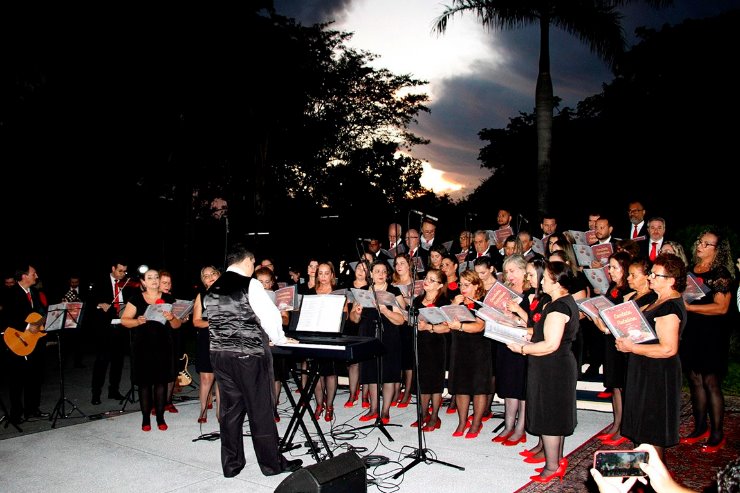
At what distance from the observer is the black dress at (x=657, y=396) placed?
14.0 ft

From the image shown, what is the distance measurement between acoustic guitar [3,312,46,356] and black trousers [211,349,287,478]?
348 cm

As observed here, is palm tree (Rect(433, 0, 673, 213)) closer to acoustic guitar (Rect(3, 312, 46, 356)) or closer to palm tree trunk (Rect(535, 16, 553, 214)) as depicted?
palm tree trunk (Rect(535, 16, 553, 214))

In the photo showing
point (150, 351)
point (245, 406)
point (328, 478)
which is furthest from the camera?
point (150, 351)

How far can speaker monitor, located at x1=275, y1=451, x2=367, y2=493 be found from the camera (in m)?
3.24

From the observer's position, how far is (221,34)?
17703mm

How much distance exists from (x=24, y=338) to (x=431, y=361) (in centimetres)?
501

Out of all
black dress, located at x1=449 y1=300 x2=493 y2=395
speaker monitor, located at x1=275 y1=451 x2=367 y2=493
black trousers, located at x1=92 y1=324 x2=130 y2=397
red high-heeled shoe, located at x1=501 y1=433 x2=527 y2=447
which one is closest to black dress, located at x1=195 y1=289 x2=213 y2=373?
black trousers, located at x1=92 y1=324 x2=130 y2=397

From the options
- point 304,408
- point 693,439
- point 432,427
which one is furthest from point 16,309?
point 693,439

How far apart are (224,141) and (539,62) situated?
11643mm

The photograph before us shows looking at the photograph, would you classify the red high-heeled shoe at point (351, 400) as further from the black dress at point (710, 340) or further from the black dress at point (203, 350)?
the black dress at point (710, 340)

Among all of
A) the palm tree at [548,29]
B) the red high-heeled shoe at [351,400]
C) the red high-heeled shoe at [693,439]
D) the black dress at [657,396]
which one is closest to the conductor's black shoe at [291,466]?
the red high-heeled shoe at [351,400]

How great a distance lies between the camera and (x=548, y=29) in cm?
1382

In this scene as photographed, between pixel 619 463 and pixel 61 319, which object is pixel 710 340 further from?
pixel 61 319

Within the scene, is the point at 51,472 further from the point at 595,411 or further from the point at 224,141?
the point at 224,141
